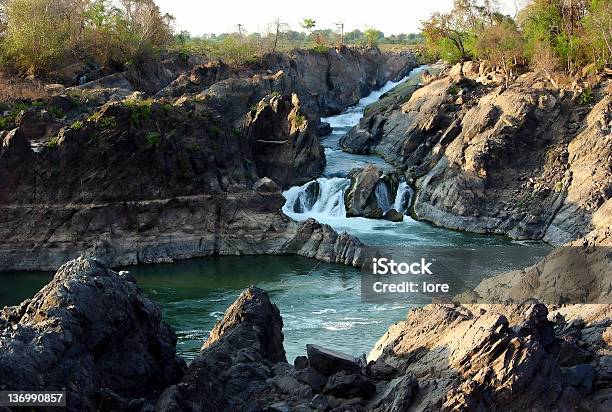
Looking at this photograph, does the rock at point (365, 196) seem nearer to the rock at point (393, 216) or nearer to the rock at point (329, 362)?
the rock at point (393, 216)

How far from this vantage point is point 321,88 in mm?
80750

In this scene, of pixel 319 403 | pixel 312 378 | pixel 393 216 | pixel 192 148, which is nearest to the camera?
pixel 319 403

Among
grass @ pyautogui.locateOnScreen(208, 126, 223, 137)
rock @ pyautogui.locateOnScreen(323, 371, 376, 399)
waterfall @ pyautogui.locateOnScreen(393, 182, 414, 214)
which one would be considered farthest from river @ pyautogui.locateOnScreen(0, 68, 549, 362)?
rock @ pyautogui.locateOnScreen(323, 371, 376, 399)

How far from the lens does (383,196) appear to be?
47.9m

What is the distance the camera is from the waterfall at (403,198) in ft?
156

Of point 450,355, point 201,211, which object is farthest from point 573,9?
point 450,355

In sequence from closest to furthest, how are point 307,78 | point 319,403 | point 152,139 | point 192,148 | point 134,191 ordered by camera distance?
point 319,403
point 134,191
point 152,139
point 192,148
point 307,78

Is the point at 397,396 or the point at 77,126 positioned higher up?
the point at 77,126

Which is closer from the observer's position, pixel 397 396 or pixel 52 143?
pixel 397 396

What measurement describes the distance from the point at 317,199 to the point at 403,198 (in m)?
5.31

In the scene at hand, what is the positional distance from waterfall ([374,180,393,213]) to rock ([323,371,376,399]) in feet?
99.1

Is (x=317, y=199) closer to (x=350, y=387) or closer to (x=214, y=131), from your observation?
(x=214, y=131)

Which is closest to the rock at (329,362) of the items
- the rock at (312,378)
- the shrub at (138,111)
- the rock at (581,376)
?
the rock at (312,378)

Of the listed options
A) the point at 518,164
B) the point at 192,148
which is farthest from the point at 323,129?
the point at 192,148
